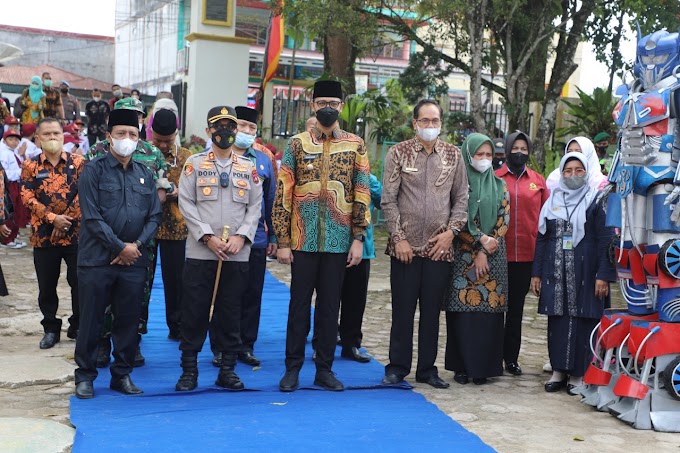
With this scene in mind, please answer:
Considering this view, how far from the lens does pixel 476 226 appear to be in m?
6.39

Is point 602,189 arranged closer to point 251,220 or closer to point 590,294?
point 590,294

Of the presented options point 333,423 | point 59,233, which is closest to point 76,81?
point 59,233

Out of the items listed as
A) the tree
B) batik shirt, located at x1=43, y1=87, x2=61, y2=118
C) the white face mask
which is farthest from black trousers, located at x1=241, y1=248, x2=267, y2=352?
batik shirt, located at x1=43, y1=87, x2=61, y2=118

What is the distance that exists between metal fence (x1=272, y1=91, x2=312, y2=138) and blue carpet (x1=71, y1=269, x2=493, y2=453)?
1565 centimetres

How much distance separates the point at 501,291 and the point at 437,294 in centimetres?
51

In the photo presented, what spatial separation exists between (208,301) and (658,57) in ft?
10.7

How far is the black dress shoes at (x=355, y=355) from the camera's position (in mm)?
7035

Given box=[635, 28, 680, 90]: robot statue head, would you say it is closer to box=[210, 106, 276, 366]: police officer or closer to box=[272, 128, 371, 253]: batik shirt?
box=[272, 128, 371, 253]: batik shirt

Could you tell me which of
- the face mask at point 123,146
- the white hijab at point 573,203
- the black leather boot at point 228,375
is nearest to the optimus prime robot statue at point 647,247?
the white hijab at point 573,203

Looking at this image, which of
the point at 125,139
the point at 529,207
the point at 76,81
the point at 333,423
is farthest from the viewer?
the point at 76,81

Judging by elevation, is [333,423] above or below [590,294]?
below

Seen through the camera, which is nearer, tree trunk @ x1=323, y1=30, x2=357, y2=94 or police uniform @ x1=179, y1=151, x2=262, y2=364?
police uniform @ x1=179, y1=151, x2=262, y2=364

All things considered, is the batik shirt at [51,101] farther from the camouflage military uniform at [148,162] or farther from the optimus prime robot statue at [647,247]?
the optimus prime robot statue at [647,247]

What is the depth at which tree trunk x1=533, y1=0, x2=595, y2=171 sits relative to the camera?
551 inches
